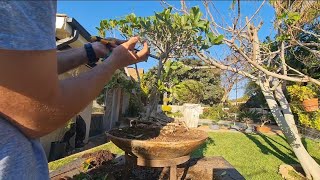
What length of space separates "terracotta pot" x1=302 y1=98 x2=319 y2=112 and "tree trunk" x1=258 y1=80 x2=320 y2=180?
3.35 metres

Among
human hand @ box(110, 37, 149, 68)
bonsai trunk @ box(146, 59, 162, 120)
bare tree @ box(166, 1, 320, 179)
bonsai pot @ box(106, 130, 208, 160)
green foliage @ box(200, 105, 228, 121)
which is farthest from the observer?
green foliage @ box(200, 105, 228, 121)

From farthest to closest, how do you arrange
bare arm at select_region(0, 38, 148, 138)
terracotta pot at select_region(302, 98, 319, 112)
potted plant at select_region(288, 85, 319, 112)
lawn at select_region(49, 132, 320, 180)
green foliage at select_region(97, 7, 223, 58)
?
potted plant at select_region(288, 85, 319, 112) → terracotta pot at select_region(302, 98, 319, 112) → lawn at select_region(49, 132, 320, 180) → green foliage at select_region(97, 7, 223, 58) → bare arm at select_region(0, 38, 148, 138)

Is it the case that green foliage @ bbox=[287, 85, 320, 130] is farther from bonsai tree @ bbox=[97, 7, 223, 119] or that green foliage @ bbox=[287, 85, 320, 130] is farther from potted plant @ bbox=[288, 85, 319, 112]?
bonsai tree @ bbox=[97, 7, 223, 119]

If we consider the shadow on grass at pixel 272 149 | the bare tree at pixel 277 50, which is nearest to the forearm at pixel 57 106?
the bare tree at pixel 277 50

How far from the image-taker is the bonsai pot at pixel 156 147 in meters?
2.18

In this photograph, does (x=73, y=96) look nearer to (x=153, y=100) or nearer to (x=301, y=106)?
(x=153, y=100)

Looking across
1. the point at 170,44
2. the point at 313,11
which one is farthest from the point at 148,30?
the point at 313,11

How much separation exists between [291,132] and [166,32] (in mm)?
4079

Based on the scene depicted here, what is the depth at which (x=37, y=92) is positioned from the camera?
0.62m

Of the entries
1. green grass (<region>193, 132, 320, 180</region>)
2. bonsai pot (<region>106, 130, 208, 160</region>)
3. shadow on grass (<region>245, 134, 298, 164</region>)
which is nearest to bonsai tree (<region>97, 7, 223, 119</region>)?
bonsai pot (<region>106, 130, 208, 160</region>)

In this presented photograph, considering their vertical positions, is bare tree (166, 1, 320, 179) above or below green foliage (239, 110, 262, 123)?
above

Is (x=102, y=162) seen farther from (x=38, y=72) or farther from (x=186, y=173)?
(x=38, y=72)

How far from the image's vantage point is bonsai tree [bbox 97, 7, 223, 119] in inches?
114

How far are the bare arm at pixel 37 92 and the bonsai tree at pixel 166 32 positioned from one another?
2216 millimetres
